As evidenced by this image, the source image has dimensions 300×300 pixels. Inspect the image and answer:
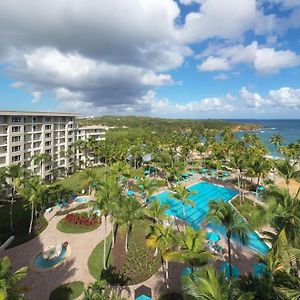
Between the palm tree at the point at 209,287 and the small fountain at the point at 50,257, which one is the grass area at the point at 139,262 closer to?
the small fountain at the point at 50,257

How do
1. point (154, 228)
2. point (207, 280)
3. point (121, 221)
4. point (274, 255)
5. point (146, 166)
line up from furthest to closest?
point (146, 166) < point (121, 221) < point (154, 228) < point (274, 255) < point (207, 280)

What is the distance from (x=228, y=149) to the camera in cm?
6209

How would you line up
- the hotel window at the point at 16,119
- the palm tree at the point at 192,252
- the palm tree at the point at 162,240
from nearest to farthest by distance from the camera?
the palm tree at the point at 192,252 < the palm tree at the point at 162,240 < the hotel window at the point at 16,119

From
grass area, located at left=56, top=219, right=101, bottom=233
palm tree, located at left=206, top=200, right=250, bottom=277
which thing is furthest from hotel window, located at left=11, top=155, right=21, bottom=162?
palm tree, located at left=206, top=200, right=250, bottom=277

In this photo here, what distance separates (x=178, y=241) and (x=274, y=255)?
21.2ft

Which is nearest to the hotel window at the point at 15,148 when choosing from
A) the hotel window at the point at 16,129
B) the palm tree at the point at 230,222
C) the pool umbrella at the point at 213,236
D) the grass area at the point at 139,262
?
the hotel window at the point at 16,129

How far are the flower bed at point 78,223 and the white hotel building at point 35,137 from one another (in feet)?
64.8

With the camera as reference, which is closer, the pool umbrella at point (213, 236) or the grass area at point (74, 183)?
the pool umbrella at point (213, 236)

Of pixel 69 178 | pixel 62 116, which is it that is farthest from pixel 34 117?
pixel 69 178

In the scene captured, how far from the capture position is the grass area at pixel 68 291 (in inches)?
802

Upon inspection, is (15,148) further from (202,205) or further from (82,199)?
(202,205)

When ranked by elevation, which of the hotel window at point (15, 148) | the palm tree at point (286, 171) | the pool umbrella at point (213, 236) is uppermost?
the palm tree at point (286, 171)

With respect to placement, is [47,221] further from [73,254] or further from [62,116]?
[62,116]

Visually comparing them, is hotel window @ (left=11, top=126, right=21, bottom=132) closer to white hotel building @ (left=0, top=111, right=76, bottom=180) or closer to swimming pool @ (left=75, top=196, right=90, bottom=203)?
white hotel building @ (left=0, top=111, right=76, bottom=180)
